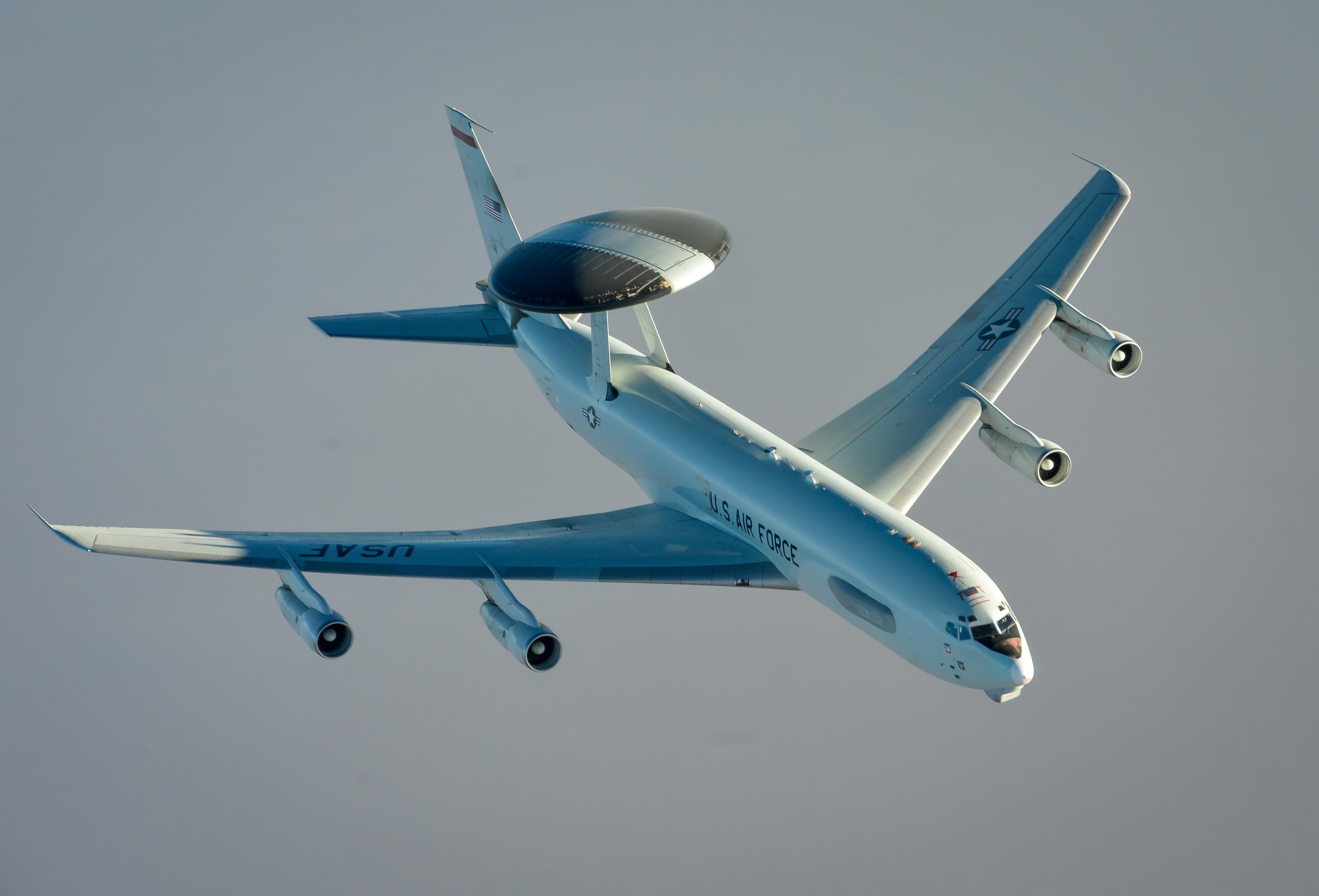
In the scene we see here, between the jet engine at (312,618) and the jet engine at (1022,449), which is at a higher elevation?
the jet engine at (1022,449)

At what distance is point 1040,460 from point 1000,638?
31.6ft

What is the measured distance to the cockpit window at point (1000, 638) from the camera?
28.1 meters

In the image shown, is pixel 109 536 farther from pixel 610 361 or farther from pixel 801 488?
pixel 801 488

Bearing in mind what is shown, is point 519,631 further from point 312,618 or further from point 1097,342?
point 1097,342

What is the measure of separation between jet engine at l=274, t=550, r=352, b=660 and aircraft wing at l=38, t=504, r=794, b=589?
1.43 feet

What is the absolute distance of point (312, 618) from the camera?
1227 inches

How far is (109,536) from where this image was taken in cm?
3027

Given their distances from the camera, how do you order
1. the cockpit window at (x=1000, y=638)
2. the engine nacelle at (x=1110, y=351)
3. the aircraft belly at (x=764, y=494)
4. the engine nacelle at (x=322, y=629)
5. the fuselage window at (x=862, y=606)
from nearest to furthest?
the cockpit window at (x=1000, y=638), the aircraft belly at (x=764, y=494), the fuselage window at (x=862, y=606), the engine nacelle at (x=322, y=629), the engine nacelle at (x=1110, y=351)

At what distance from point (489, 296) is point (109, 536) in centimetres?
1755

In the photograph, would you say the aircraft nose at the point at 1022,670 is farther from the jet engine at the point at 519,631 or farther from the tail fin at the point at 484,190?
the tail fin at the point at 484,190

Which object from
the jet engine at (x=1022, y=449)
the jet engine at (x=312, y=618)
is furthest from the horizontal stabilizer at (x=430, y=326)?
the jet engine at (x=1022, y=449)

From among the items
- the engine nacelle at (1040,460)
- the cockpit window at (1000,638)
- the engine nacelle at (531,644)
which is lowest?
the engine nacelle at (531,644)

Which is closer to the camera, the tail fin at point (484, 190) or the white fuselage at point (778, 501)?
the white fuselage at point (778, 501)

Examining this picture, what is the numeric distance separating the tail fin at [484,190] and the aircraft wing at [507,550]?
1299 cm
